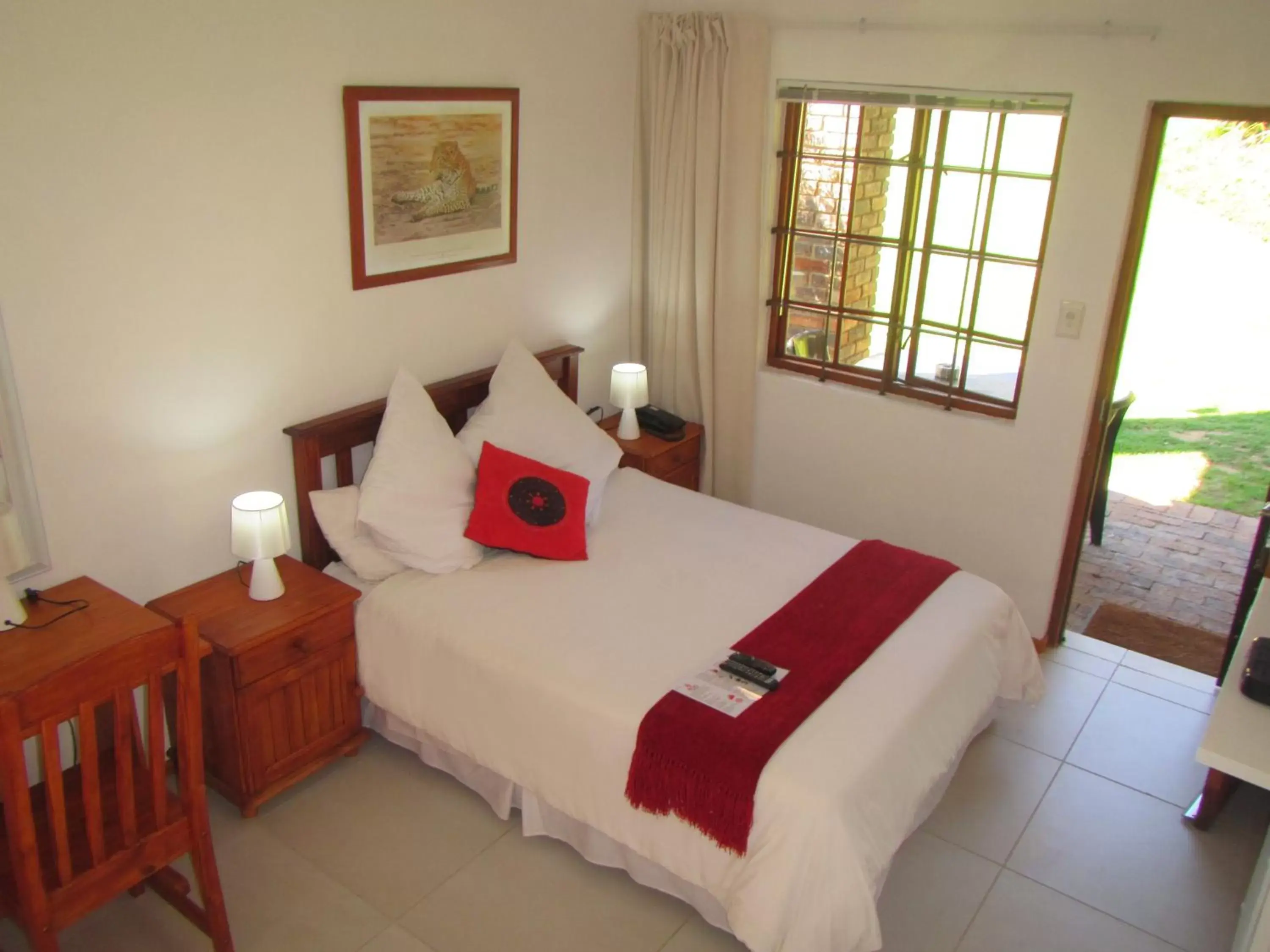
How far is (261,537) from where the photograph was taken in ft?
9.73

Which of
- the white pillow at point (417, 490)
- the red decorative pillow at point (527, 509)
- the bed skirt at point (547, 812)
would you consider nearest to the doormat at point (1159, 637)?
the bed skirt at point (547, 812)

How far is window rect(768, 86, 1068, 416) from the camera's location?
3.83 m

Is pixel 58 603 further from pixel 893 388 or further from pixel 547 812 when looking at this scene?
pixel 893 388

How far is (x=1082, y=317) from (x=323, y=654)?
2831mm

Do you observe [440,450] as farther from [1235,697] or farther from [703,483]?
[1235,697]

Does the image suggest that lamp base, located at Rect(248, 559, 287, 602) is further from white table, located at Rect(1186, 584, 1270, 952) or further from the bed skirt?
white table, located at Rect(1186, 584, 1270, 952)

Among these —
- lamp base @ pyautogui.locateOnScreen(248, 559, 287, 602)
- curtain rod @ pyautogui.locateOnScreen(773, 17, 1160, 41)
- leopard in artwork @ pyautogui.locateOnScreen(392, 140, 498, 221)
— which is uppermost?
curtain rod @ pyautogui.locateOnScreen(773, 17, 1160, 41)

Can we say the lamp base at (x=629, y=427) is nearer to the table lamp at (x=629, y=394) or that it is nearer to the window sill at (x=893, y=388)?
the table lamp at (x=629, y=394)

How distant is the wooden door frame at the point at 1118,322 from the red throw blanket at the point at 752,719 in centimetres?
106

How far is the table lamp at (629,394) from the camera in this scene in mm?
4414

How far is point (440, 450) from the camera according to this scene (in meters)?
3.46

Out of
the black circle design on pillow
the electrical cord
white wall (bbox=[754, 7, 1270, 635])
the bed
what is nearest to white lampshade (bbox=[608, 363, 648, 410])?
white wall (bbox=[754, 7, 1270, 635])

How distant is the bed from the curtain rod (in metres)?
1.85

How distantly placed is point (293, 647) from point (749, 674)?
1.32 metres
